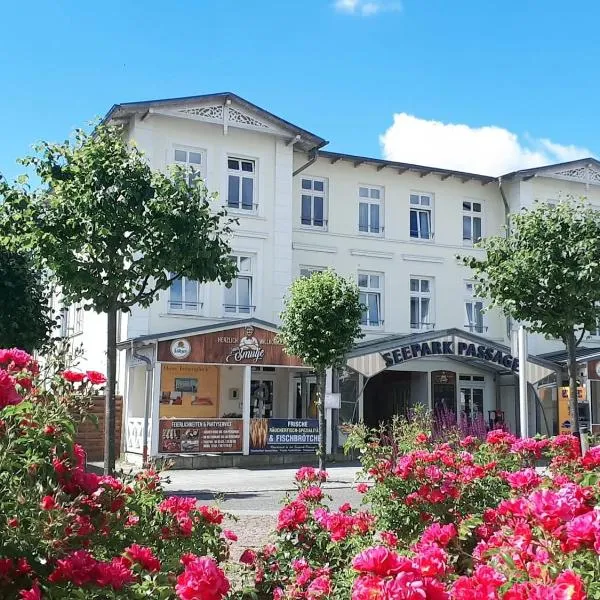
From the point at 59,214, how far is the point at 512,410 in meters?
18.6

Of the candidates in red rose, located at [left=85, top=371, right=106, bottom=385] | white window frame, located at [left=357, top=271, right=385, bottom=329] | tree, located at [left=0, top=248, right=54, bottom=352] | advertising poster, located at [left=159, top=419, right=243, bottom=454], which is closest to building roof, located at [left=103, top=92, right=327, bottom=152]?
white window frame, located at [left=357, top=271, right=385, bottom=329]

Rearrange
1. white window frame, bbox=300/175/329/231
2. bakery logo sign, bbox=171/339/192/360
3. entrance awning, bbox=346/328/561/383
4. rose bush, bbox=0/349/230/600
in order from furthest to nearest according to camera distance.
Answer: white window frame, bbox=300/175/329/231, entrance awning, bbox=346/328/561/383, bakery logo sign, bbox=171/339/192/360, rose bush, bbox=0/349/230/600

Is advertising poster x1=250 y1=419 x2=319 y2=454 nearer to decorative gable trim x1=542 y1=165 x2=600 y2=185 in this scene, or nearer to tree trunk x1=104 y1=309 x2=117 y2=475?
tree trunk x1=104 y1=309 x2=117 y2=475

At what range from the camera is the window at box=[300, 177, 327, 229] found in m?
25.8

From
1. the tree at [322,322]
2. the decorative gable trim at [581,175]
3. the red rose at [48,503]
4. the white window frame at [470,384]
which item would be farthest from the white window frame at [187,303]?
the red rose at [48,503]

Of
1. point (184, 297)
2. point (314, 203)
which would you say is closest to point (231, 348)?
point (184, 297)

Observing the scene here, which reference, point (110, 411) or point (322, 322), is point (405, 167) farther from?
point (110, 411)

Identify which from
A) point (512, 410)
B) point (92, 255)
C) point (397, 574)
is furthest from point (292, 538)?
point (512, 410)

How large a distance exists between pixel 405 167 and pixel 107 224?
50.8 ft

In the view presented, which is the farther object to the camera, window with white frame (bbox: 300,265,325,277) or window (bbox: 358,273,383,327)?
window (bbox: 358,273,383,327)

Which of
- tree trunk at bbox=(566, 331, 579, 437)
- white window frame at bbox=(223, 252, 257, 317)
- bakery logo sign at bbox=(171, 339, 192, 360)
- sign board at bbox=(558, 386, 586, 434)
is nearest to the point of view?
tree trunk at bbox=(566, 331, 579, 437)

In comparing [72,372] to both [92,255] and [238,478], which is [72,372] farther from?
[238,478]

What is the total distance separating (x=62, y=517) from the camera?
2742 mm

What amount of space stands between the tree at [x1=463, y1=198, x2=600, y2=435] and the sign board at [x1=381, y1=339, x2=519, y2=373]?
274 inches
